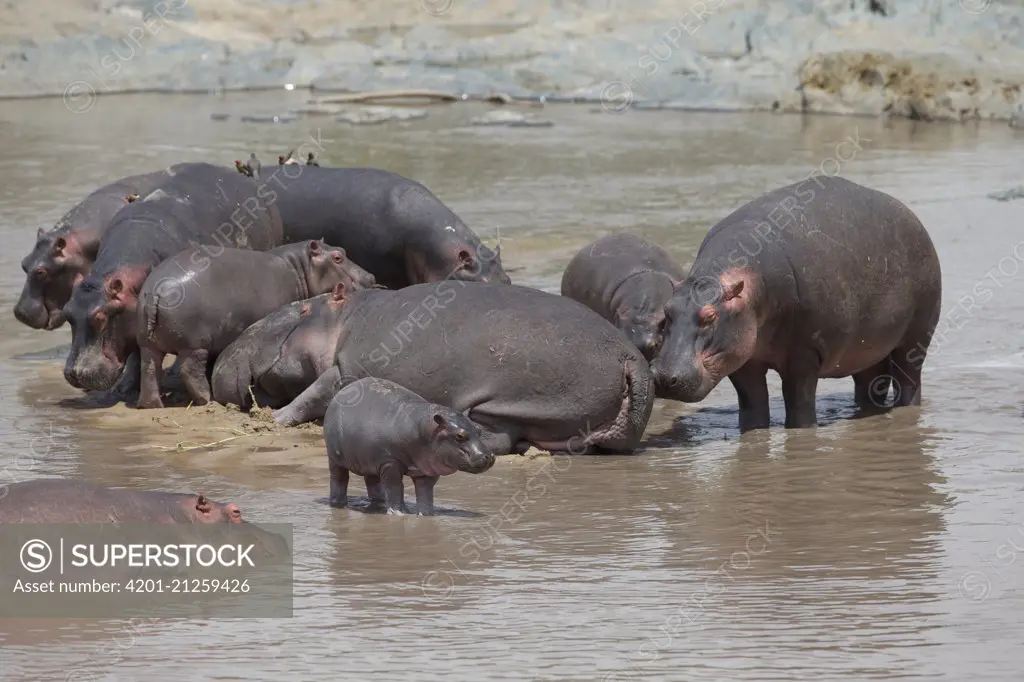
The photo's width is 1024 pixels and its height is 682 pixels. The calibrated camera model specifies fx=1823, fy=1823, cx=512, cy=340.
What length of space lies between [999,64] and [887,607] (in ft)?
58.0

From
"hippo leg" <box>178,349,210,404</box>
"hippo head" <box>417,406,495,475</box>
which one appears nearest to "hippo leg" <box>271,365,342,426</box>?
"hippo leg" <box>178,349,210,404</box>

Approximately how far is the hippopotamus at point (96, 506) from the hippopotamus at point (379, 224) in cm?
481

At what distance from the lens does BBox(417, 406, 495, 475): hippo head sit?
708 centimetres

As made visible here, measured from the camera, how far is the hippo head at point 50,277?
10484 millimetres

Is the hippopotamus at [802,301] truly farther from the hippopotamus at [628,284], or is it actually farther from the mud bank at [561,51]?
the mud bank at [561,51]

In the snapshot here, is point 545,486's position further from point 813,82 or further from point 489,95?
point 489,95

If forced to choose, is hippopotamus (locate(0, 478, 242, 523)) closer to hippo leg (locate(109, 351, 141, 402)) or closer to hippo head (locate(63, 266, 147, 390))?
hippo head (locate(63, 266, 147, 390))

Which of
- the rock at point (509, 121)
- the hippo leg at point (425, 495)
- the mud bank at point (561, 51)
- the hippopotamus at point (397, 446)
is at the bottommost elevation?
the rock at point (509, 121)

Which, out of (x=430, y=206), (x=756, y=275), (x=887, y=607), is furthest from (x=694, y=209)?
(x=887, y=607)

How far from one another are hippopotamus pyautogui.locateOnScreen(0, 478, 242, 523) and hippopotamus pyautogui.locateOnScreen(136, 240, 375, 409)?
9.60 ft

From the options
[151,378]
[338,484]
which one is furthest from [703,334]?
[151,378]

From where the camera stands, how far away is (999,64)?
22.3m

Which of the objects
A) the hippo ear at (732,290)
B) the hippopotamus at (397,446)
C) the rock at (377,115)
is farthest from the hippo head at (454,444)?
the rock at (377,115)

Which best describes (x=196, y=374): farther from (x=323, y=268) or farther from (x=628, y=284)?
(x=628, y=284)
